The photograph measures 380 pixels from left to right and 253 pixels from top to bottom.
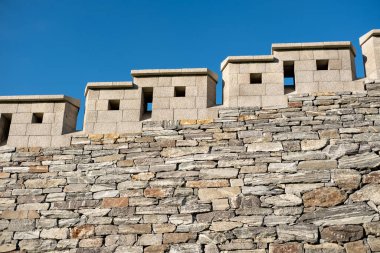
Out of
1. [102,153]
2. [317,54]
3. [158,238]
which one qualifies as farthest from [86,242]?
[317,54]

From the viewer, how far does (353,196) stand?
5.10 meters

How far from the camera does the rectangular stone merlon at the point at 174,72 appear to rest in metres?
6.34

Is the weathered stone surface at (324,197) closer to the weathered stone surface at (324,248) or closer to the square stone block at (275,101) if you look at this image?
the weathered stone surface at (324,248)

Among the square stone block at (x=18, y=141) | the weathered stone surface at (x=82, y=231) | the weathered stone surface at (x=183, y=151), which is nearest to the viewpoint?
the weathered stone surface at (x=82, y=231)

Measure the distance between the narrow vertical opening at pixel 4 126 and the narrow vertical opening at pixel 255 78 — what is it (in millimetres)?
3093

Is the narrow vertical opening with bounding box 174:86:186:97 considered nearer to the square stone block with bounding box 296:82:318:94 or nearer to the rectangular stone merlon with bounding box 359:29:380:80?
the square stone block with bounding box 296:82:318:94

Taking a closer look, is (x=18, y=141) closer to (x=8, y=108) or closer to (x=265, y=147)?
(x=8, y=108)

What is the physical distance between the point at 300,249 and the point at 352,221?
23.4 inches

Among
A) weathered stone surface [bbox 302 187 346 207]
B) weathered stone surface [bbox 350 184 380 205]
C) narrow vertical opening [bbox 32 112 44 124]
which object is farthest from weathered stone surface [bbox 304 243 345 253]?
narrow vertical opening [bbox 32 112 44 124]

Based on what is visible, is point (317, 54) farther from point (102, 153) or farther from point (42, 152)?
Result: point (42, 152)

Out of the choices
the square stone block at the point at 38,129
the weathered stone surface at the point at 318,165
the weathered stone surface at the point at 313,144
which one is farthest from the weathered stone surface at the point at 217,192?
the square stone block at the point at 38,129

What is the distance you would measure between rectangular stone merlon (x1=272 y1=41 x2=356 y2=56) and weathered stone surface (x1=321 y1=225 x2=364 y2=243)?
2.39 meters

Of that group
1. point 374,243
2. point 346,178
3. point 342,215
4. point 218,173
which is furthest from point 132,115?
point 374,243

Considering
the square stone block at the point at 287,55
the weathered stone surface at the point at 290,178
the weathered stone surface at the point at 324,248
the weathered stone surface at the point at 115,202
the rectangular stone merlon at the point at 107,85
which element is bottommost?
the weathered stone surface at the point at 324,248
